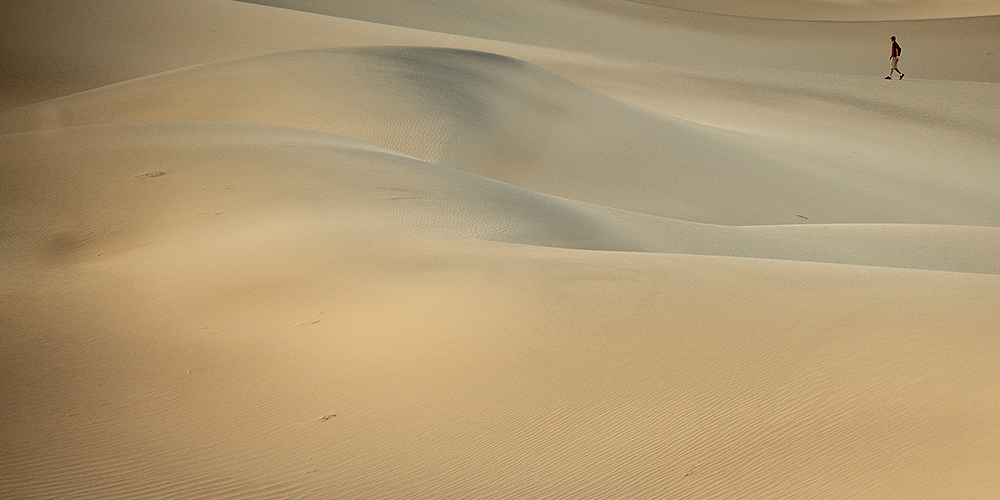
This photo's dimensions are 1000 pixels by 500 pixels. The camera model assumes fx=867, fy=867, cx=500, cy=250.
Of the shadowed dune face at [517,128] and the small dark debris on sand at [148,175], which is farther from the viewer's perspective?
the shadowed dune face at [517,128]

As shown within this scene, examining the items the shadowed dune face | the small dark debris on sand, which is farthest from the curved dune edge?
the shadowed dune face

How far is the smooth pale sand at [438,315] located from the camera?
3.21m

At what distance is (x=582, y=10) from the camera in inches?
1235

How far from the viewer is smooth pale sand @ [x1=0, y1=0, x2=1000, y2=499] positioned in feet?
10.5

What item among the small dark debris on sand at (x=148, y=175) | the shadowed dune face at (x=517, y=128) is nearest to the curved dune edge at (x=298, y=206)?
the small dark debris on sand at (x=148, y=175)

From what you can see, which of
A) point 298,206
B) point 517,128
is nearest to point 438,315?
point 298,206

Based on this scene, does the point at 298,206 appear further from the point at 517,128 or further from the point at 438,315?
the point at 517,128

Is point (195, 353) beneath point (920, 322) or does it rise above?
beneath

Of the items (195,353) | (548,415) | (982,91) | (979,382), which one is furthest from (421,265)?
(982,91)

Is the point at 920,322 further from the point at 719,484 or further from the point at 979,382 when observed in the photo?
the point at 719,484

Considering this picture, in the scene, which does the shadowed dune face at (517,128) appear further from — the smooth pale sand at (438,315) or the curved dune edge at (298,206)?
the curved dune edge at (298,206)

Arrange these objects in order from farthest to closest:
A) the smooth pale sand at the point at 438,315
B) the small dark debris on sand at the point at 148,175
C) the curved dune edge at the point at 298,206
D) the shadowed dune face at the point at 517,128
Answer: the shadowed dune face at the point at 517,128
the small dark debris on sand at the point at 148,175
the curved dune edge at the point at 298,206
the smooth pale sand at the point at 438,315

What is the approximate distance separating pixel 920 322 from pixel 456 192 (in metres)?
4.10

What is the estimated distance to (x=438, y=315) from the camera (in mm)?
4309
